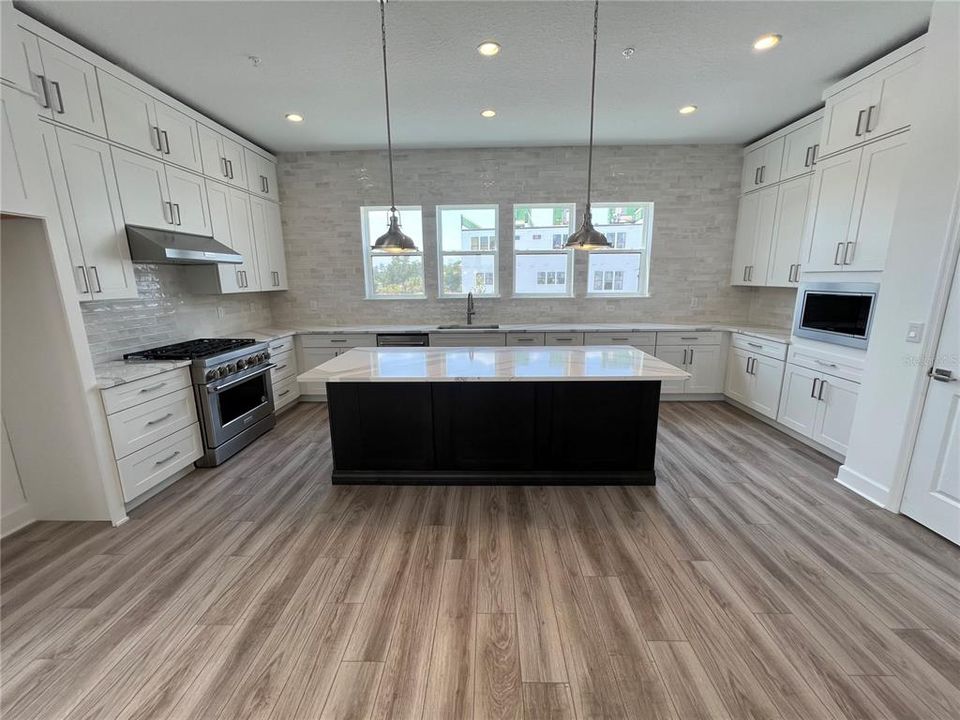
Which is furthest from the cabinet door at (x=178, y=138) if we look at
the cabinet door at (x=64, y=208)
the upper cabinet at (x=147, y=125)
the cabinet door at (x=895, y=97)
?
the cabinet door at (x=895, y=97)

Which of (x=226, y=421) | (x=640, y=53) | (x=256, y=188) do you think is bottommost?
(x=226, y=421)

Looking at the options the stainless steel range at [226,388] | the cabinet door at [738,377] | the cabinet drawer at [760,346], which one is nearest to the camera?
the stainless steel range at [226,388]

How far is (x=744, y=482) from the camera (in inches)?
114

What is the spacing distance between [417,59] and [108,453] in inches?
134

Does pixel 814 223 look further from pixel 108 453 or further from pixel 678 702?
pixel 108 453

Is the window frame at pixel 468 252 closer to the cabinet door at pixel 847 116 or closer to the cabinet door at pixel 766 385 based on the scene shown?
the cabinet door at pixel 766 385

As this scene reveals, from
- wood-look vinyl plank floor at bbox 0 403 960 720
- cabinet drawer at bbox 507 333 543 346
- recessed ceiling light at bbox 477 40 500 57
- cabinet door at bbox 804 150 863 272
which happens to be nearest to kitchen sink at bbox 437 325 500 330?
cabinet drawer at bbox 507 333 543 346

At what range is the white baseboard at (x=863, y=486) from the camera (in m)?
2.53

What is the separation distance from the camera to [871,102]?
2.83 m

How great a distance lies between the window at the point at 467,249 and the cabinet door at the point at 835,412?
3.55 metres

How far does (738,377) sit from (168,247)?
5709mm

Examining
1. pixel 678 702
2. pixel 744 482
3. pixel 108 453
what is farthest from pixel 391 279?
pixel 678 702

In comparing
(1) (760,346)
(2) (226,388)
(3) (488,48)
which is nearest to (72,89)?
(2) (226,388)

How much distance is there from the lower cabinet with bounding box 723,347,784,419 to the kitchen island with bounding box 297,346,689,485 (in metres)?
1.92
